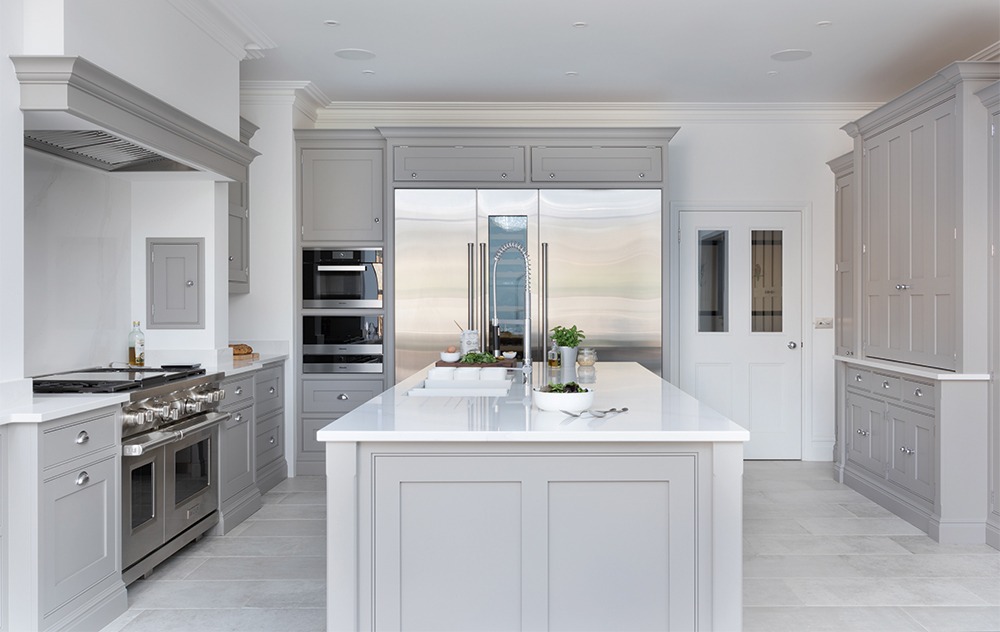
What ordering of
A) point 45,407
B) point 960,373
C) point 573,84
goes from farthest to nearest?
point 573,84 < point 960,373 < point 45,407

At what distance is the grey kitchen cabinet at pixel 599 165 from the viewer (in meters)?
5.62

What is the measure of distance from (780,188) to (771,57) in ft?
4.80

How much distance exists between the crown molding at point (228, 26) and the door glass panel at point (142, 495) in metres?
2.25

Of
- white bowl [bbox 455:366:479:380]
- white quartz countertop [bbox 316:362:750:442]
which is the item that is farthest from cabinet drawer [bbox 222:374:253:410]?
white quartz countertop [bbox 316:362:750:442]

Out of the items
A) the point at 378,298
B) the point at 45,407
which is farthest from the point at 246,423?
the point at 45,407

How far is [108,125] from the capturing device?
312 centimetres

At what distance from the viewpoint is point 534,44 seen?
4.77 meters

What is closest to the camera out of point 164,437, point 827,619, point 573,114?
point 827,619

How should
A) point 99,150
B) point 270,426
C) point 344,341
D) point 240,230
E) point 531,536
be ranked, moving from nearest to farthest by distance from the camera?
point 531,536 → point 99,150 → point 270,426 → point 240,230 → point 344,341

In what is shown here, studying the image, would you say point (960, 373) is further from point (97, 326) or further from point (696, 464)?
point (97, 326)

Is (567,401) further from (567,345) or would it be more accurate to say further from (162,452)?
(162,452)

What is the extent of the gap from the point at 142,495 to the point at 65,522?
1.90 feet

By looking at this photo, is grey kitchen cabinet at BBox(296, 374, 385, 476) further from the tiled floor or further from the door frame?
the door frame

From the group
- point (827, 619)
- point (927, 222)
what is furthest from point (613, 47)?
point (827, 619)
